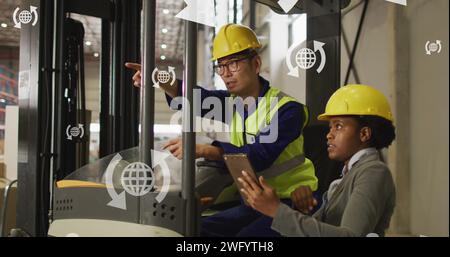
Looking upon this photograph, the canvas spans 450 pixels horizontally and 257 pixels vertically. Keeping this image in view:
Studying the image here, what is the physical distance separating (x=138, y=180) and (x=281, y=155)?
63cm

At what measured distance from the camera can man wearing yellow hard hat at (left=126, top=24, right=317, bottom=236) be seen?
6.79 feet

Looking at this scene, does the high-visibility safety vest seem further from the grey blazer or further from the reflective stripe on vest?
the grey blazer

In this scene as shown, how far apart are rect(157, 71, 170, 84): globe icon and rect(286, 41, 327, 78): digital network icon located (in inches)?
21.8

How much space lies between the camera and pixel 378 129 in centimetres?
198

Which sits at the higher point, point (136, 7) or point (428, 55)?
point (136, 7)

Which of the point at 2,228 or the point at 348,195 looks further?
the point at 2,228

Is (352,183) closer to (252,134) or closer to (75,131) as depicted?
(252,134)

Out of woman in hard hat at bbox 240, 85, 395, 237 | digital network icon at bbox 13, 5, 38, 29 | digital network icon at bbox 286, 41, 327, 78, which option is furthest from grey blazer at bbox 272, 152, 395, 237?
digital network icon at bbox 13, 5, 38, 29

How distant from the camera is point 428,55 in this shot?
2.09 meters

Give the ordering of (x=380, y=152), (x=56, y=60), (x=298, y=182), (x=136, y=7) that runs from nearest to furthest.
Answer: (x=380, y=152), (x=298, y=182), (x=56, y=60), (x=136, y=7)

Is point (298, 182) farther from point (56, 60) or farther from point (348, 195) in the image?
point (56, 60)

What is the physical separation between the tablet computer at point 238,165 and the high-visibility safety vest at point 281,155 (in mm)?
61
